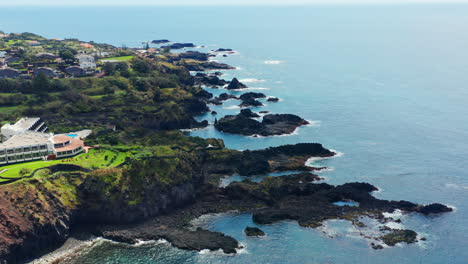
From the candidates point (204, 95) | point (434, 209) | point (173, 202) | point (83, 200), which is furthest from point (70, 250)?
point (204, 95)

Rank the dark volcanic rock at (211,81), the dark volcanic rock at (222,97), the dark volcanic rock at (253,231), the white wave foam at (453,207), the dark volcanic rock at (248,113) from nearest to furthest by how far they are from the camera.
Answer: the dark volcanic rock at (253,231) → the white wave foam at (453,207) → the dark volcanic rock at (248,113) → the dark volcanic rock at (222,97) → the dark volcanic rock at (211,81)

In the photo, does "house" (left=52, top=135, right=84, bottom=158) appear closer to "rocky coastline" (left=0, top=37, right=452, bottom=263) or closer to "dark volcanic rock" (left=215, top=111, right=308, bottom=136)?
"rocky coastline" (left=0, top=37, right=452, bottom=263)

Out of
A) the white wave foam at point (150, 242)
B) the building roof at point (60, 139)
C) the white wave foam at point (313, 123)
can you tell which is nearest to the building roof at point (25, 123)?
the building roof at point (60, 139)

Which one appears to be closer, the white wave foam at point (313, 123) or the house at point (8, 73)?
the white wave foam at point (313, 123)

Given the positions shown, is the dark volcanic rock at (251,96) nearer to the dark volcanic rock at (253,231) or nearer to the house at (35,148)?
the house at (35,148)

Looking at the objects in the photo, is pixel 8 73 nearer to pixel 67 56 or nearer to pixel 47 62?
pixel 47 62

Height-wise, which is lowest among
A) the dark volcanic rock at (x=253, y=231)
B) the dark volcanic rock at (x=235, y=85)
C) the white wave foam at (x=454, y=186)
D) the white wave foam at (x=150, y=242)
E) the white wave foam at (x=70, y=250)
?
the white wave foam at (x=70, y=250)

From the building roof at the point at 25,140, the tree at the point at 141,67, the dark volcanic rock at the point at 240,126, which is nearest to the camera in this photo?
the building roof at the point at 25,140
